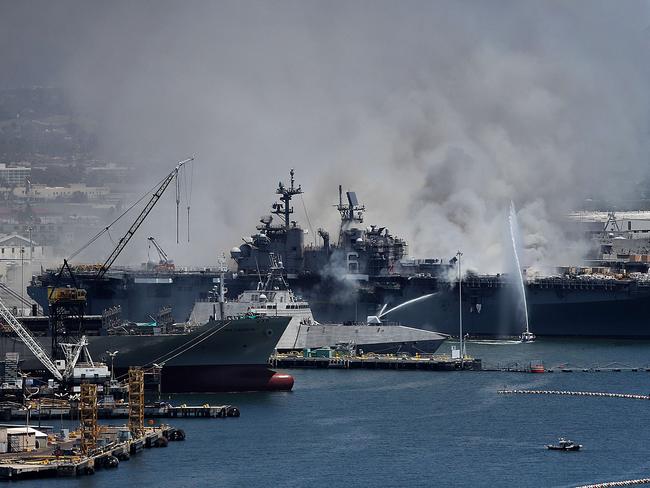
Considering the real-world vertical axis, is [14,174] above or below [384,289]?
above

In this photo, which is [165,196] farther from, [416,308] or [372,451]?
[372,451]

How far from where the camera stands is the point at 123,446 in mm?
48938

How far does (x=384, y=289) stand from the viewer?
85.1 meters

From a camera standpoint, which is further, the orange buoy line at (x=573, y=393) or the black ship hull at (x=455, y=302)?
the black ship hull at (x=455, y=302)

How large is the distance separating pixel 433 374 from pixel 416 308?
639 inches

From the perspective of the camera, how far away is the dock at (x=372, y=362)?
69.7 meters

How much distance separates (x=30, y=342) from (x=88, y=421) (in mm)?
12920

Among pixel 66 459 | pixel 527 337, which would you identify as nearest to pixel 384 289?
pixel 527 337

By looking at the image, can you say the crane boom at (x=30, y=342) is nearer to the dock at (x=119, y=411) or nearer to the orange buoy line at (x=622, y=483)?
the dock at (x=119, y=411)

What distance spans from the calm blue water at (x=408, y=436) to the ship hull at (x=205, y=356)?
0.95m

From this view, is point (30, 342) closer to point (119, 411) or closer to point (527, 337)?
point (119, 411)

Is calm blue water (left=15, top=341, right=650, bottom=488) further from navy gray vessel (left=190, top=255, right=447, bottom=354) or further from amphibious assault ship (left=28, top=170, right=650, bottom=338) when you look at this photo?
amphibious assault ship (left=28, top=170, right=650, bottom=338)

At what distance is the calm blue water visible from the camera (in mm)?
46656

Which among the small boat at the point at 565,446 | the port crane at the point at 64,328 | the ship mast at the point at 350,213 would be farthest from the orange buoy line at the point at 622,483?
the ship mast at the point at 350,213
